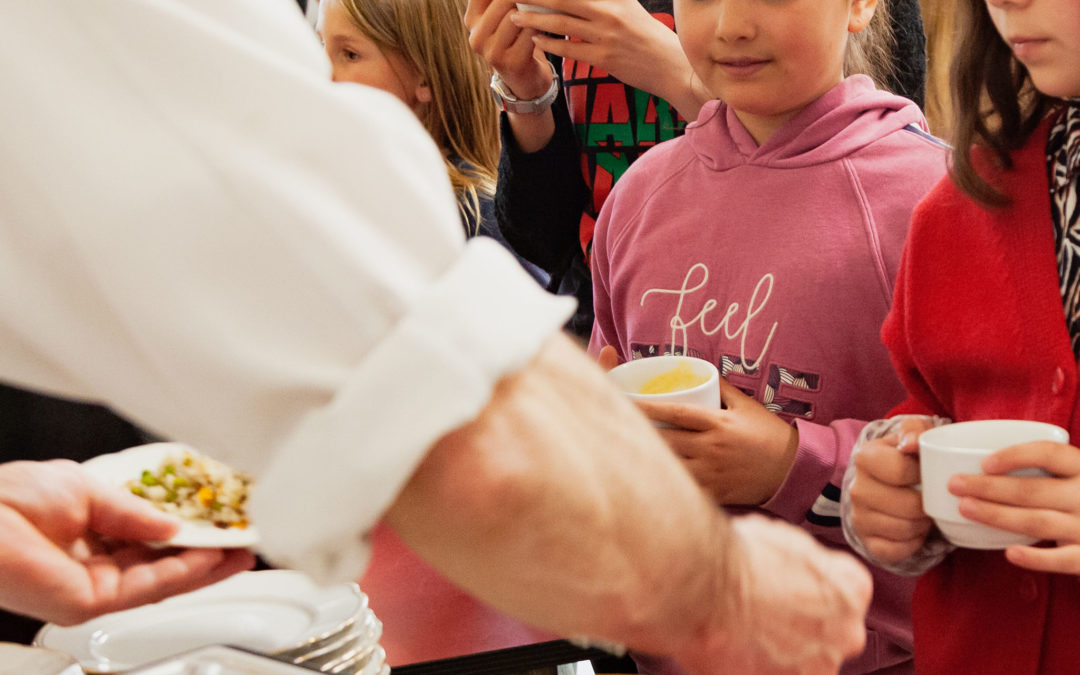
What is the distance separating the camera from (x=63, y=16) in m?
0.48

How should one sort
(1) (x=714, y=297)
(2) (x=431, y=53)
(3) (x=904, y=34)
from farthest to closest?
(2) (x=431, y=53) → (3) (x=904, y=34) → (1) (x=714, y=297)

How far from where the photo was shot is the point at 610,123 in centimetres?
185

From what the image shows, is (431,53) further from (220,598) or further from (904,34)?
(220,598)

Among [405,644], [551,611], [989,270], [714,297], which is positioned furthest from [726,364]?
[551,611]

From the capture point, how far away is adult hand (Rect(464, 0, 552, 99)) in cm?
168

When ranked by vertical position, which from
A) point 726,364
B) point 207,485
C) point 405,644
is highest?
point 726,364

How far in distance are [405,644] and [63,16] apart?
915 millimetres

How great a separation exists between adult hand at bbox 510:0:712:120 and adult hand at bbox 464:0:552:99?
0.04 m

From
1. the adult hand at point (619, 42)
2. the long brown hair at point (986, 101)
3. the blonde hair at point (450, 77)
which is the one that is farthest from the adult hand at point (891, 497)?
the blonde hair at point (450, 77)

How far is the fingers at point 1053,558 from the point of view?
911mm

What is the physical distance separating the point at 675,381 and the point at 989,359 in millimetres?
365

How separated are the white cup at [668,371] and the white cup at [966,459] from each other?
0.25m

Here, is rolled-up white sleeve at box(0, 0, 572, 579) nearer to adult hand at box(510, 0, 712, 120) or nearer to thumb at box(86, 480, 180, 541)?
thumb at box(86, 480, 180, 541)

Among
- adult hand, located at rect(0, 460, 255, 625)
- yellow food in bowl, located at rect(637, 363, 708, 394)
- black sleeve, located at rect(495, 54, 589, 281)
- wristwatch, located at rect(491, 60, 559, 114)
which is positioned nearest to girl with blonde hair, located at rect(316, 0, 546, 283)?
black sleeve, located at rect(495, 54, 589, 281)
